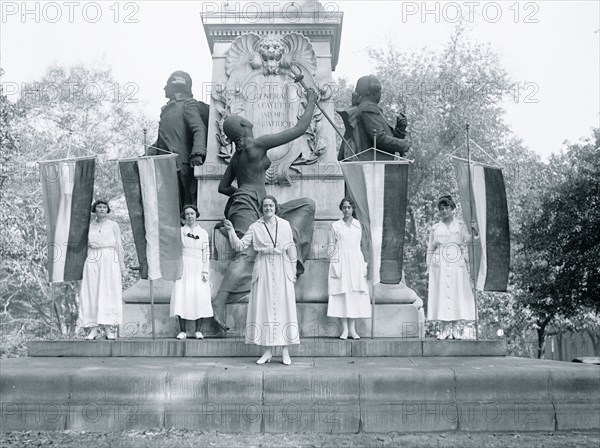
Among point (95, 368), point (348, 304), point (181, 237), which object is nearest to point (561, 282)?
point (348, 304)

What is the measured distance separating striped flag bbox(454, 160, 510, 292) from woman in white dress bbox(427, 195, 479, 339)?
0.28 metres

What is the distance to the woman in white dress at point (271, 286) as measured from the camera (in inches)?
345

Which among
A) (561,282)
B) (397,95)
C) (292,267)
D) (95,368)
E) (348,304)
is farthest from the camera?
(397,95)

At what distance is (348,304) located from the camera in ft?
35.0

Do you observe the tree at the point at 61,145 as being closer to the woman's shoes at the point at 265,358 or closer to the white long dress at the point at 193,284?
the white long dress at the point at 193,284

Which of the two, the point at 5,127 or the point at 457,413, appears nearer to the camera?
the point at 457,413

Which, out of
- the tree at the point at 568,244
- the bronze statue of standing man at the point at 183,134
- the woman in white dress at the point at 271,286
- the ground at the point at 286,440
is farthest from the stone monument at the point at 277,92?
the tree at the point at 568,244

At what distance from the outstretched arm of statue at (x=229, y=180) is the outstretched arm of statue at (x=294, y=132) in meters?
0.52

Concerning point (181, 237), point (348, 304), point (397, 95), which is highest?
point (397, 95)

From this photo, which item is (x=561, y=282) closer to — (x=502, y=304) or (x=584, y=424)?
(x=502, y=304)

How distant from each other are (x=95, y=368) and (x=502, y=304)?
65.9ft

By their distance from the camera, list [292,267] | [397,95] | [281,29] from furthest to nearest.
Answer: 1. [397,95]
2. [281,29]
3. [292,267]

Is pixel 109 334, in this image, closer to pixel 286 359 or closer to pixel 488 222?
pixel 286 359

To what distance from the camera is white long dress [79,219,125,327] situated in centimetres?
1105
